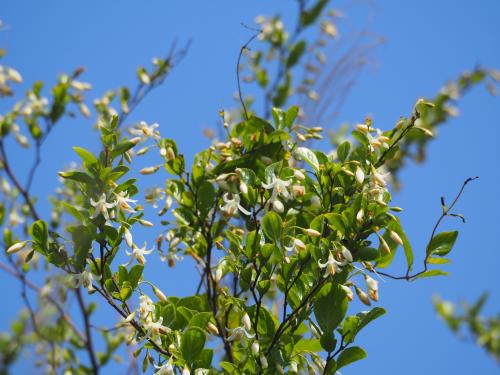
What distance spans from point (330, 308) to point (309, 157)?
0.45m

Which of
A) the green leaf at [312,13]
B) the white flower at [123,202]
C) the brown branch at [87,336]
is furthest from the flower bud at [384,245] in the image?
the green leaf at [312,13]

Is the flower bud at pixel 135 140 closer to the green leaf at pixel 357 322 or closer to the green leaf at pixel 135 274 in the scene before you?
the green leaf at pixel 135 274

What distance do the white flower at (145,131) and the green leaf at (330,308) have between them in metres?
0.80

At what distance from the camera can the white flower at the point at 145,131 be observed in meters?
2.16

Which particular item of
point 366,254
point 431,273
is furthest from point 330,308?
point 431,273

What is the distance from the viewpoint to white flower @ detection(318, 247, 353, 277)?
5.49 feet

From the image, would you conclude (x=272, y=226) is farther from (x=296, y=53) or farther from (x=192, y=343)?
(x=296, y=53)

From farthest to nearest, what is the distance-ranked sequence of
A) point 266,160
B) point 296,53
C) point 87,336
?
1. point 296,53
2. point 87,336
3. point 266,160

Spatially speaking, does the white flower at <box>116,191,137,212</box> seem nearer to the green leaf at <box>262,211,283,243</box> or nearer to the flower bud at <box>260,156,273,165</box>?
the green leaf at <box>262,211,283,243</box>

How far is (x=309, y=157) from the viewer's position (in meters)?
1.93

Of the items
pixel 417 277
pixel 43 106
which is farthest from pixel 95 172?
pixel 43 106

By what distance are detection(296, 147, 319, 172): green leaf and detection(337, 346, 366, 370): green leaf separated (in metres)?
0.51

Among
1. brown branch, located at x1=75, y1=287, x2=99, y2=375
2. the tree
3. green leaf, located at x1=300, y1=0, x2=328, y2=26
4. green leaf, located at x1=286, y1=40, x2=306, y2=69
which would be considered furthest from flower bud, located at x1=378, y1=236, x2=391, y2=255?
green leaf, located at x1=300, y1=0, x2=328, y2=26

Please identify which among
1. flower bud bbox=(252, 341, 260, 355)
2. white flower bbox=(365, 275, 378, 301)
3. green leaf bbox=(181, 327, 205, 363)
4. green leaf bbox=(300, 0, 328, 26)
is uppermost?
green leaf bbox=(300, 0, 328, 26)
